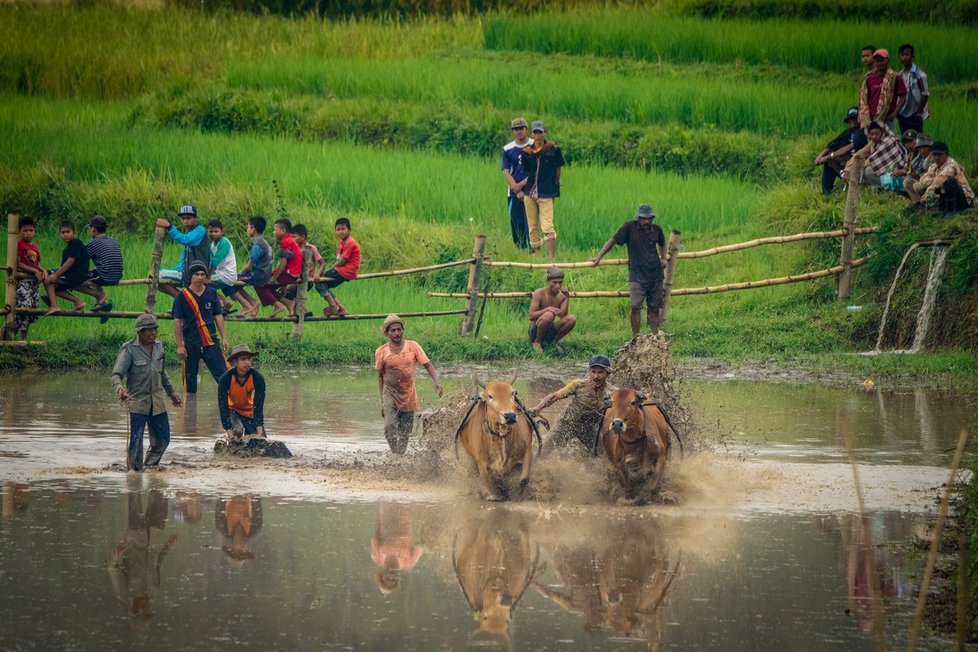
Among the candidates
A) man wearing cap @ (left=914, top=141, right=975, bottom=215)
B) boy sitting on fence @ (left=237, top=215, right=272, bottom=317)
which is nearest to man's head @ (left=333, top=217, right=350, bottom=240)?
boy sitting on fence @ (left=237, top=215, right=272, bottom=317)

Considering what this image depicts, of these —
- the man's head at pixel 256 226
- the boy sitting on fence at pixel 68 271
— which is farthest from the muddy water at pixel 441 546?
the man's head at pixel 256 226

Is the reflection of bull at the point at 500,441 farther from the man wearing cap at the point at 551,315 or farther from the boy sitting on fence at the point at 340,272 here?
the boy sitting on fence at the point at 340,272

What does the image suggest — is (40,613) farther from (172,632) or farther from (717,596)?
(717,596)

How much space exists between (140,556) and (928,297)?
12.0m

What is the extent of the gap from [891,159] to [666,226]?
3.86 m

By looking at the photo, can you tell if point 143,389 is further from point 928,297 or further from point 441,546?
point 928,297

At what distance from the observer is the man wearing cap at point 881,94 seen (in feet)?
69.7

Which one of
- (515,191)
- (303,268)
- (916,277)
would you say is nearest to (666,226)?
(515,191)

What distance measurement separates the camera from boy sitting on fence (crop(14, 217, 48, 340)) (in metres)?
19.0

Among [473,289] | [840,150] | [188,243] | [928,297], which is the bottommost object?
[473,289]

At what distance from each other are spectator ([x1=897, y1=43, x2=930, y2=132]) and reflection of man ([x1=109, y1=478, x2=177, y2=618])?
13.6m

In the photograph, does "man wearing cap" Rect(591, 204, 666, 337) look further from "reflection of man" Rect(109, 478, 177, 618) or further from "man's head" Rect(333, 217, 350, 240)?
"reflection of man" Rect(109, 478, 177, 618)

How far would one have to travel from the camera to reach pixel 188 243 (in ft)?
61.0

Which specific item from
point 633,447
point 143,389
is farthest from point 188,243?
point 633,447
